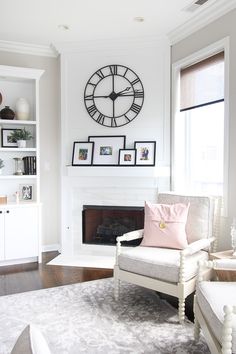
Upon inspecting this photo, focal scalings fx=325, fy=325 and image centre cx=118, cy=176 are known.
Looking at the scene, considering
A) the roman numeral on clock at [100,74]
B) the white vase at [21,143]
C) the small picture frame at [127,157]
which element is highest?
the roman numeral on clock at [100,74]

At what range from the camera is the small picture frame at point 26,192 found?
4.33 metres

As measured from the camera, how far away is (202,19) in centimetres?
338

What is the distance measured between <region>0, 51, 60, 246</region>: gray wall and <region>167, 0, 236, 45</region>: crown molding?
5.47ft

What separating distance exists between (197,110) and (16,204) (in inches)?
95.8

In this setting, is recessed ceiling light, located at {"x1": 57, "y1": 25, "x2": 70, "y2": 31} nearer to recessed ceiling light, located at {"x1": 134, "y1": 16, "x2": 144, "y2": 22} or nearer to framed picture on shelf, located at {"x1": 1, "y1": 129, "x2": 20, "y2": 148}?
recessed ceiling light, located at {"x1": 134, "y1": 16, "x2": 144, "y2": 22}

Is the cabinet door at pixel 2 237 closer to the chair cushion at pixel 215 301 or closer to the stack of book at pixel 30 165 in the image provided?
the stack of book at pixel 30 165

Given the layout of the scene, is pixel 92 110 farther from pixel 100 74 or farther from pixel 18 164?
pixel 18 164

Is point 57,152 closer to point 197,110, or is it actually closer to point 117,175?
point 117,175

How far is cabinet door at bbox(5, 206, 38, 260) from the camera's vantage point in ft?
12.8

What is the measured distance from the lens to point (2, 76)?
400cm

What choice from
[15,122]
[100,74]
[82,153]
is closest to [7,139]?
[15,122]

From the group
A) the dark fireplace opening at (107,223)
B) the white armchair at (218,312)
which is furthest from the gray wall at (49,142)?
the white armchair at (218,312)

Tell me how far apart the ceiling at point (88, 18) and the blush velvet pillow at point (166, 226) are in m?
1.96

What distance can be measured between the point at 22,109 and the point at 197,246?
2762 millimetres
